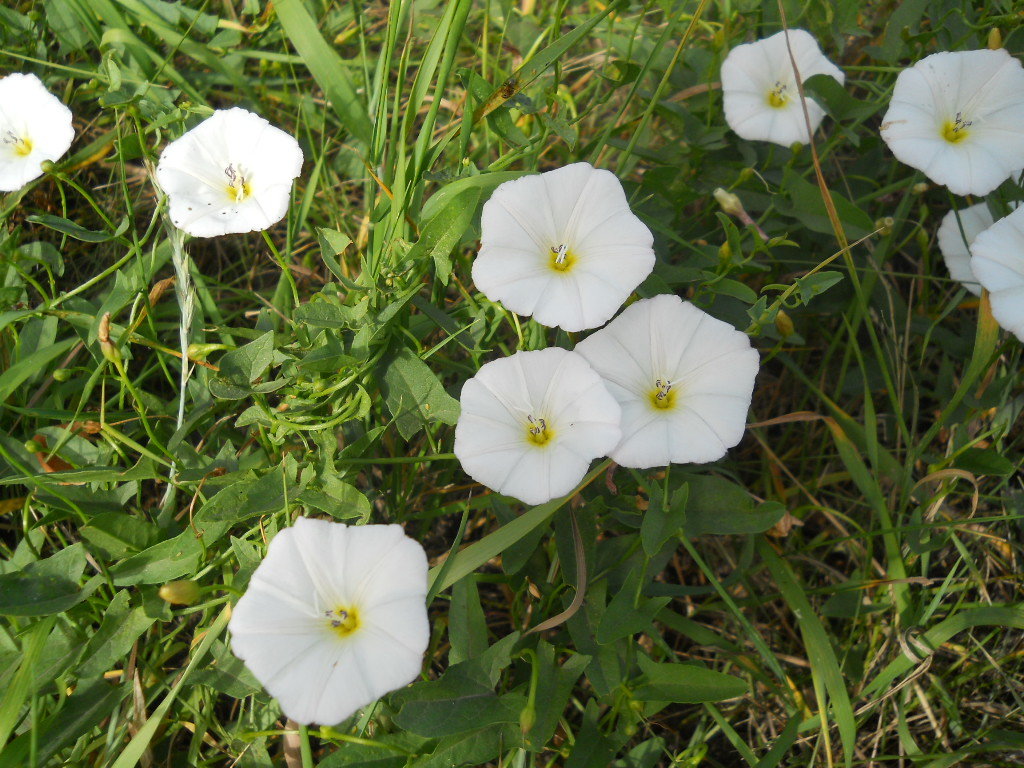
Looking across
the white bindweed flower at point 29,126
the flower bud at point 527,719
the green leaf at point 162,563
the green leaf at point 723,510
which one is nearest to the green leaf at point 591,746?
the flower bud at point 527,719

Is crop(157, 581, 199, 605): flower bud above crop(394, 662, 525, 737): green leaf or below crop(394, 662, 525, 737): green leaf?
above

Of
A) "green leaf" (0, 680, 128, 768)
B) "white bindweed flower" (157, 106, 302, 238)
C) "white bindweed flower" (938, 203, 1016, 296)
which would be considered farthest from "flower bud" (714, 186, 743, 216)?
"green leaf" (0, 680, 128, 768)

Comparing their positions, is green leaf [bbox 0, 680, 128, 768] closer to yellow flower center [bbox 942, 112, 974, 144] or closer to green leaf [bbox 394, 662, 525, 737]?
green leaf [bbox 394, 662, 525, 737]

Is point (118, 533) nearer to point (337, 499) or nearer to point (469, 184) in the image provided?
point (337, 499)

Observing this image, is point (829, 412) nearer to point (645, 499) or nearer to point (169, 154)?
point (645, 499)

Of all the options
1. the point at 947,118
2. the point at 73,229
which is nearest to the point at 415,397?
the point at 73,229

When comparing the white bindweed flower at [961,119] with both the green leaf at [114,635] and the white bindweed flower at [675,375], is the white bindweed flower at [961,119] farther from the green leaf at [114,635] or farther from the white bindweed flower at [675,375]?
the green leaf at [114,635]
